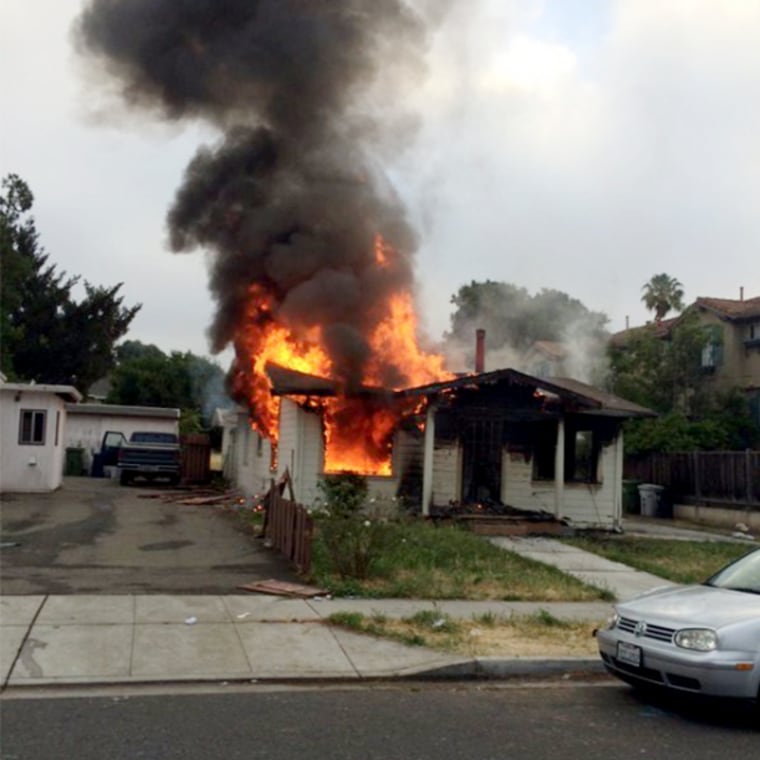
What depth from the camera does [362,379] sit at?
19.6 meters

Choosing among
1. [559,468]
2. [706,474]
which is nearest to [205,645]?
[559,468]

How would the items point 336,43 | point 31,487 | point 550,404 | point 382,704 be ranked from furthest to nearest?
point 31,487 → point 336,43 → point 550,404 → point 382,704

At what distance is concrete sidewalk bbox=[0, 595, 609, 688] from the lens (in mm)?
7207

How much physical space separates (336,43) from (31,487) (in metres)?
13.3

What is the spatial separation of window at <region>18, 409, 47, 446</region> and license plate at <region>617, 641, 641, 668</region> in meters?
19.5

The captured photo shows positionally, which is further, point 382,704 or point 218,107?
point 218,107

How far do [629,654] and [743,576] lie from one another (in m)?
1.41

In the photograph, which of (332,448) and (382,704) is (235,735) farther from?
(332,448)

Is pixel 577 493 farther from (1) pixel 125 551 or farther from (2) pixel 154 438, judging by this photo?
(2) pixel 154 438

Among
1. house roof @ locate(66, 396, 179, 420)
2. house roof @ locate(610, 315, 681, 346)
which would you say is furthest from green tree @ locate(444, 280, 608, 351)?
house roof @ locate(66, 396, 179, 420)

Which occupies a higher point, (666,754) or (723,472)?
(723,472)

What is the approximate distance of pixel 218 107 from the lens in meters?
22.3

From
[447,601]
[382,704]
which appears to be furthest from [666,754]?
[447,601]

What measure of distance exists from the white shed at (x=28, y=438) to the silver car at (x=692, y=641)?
18.6m
